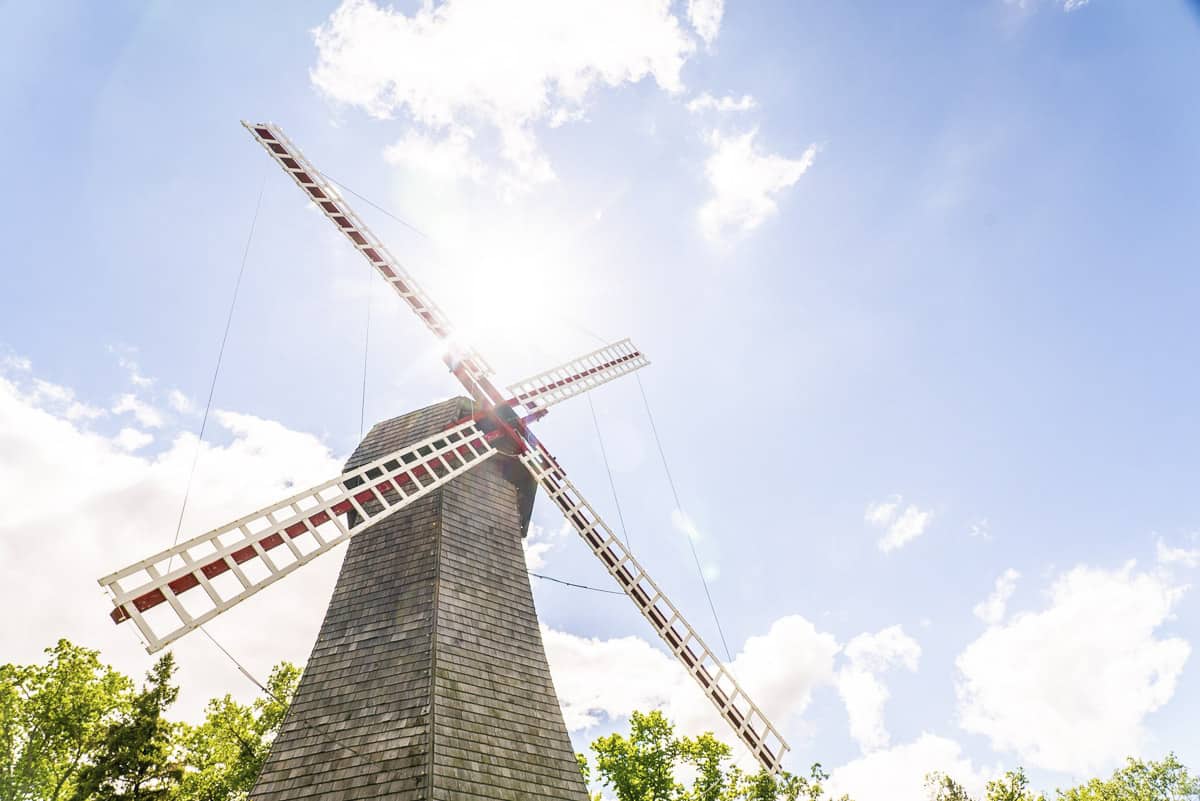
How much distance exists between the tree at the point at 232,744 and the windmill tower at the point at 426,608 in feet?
32.5

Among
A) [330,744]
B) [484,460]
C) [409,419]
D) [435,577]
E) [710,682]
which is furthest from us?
[409,419]

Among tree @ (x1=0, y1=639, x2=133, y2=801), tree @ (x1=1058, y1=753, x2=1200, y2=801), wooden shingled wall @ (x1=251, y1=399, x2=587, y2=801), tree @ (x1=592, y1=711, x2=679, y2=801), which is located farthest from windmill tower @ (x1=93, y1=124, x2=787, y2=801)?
tree @ (x1=1058, y1=753, x2=1200, y2=801)

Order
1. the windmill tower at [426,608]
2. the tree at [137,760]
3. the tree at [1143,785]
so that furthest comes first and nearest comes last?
1. the tree at [1143,785]
2. the tree at [137,760]
3. the windmill tower at [426,608]

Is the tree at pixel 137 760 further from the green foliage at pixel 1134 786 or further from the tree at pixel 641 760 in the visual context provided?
the green foliage at pixel 1134 786

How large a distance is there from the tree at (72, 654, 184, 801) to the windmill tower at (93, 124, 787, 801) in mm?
11476

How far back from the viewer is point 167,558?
8164 mm

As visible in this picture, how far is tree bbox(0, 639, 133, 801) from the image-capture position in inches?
727

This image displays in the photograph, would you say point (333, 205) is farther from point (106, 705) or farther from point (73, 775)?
point (73, 775)

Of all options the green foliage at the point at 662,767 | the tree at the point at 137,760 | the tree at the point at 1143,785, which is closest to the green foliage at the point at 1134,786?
the tree at the point at 1143,785

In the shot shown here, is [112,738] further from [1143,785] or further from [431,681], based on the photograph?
[1143,785]

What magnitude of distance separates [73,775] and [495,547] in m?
17.8

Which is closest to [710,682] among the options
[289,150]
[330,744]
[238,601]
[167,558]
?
[330,744]

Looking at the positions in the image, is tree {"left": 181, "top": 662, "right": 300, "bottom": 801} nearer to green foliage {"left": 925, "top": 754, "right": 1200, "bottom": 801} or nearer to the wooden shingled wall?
the wooden shingled wall

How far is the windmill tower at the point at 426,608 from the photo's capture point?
9359 mm
